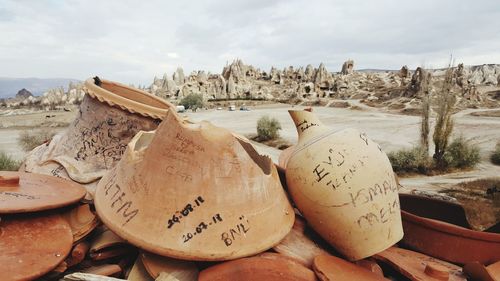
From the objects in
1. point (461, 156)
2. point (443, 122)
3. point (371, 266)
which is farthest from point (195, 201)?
point (443, 122)

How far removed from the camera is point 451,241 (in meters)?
2.52

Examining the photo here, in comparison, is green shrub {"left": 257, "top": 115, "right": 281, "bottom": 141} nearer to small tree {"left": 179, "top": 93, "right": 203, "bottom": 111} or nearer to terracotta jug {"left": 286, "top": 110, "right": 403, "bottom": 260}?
terracotta jug {"left": 286, "top": 110, "right": 403, "bottom": 260}

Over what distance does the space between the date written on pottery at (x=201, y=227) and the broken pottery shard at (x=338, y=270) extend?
2.02 ft

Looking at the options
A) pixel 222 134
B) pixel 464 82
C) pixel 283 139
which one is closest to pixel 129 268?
pixel 222 134

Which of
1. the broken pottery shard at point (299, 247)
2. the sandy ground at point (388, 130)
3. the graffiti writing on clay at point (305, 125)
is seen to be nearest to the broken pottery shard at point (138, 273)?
the broken pottery shard at point (299, 247)

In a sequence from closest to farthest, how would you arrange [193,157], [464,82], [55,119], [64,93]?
[193,157], [55,119], [464,82], [64,93]

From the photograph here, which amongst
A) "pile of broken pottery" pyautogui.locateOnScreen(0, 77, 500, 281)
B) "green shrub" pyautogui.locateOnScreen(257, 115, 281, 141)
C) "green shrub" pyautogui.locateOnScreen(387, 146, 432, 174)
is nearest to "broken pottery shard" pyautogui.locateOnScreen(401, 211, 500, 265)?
"pile of broken pottery" pyautogui.locateOnScreen(0, 77, 500, 281)

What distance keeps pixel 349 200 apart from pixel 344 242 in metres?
0.27

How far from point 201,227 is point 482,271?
174 cm

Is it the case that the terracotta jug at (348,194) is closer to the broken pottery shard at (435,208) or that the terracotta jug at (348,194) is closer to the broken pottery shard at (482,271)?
the broken pottery shard at (482,271)

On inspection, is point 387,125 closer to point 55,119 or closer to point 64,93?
point 55,119

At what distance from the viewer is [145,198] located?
79.9 inches

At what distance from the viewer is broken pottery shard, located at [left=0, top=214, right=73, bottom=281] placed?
5.75 ft

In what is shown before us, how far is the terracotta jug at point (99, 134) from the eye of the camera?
2.95 metres
